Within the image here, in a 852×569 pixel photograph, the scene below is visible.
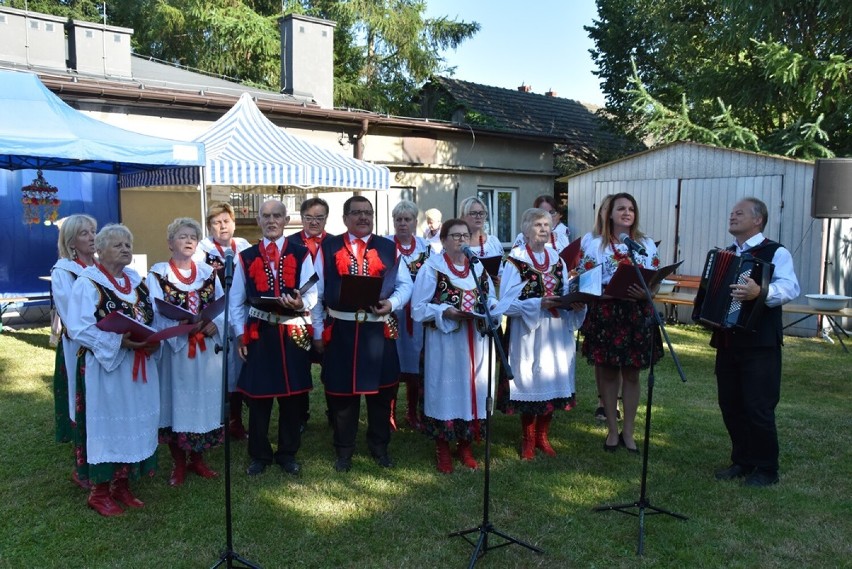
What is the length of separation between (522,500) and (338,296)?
1789 millimetres

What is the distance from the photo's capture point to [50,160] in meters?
8.99

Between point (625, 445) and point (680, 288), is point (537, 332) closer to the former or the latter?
point (625, 445)

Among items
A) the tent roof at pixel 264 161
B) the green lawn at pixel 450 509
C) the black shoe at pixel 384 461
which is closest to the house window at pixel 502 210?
the tent roof at pixel 264 161

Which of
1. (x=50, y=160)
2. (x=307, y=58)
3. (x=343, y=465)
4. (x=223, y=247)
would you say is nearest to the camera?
(x=343, y=465)

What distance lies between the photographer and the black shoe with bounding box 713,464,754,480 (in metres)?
4.73

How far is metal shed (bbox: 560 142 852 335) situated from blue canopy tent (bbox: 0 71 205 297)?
7.51 metres

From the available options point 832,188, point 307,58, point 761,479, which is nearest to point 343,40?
point 307,58

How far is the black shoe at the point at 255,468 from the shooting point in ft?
15.6

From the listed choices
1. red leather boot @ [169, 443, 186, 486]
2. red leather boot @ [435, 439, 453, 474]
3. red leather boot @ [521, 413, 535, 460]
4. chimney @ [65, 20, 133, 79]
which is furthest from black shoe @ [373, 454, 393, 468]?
chimney @ [65, 20, 133, 79]

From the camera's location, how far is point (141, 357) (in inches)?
159

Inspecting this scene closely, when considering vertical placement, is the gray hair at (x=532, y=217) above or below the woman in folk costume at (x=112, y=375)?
above

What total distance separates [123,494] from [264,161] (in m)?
5.43

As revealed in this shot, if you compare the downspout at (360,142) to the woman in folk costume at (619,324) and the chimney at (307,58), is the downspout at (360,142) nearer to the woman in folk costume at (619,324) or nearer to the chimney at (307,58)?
the chimney at (307,58)

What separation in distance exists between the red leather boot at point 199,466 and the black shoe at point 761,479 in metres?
3.64
